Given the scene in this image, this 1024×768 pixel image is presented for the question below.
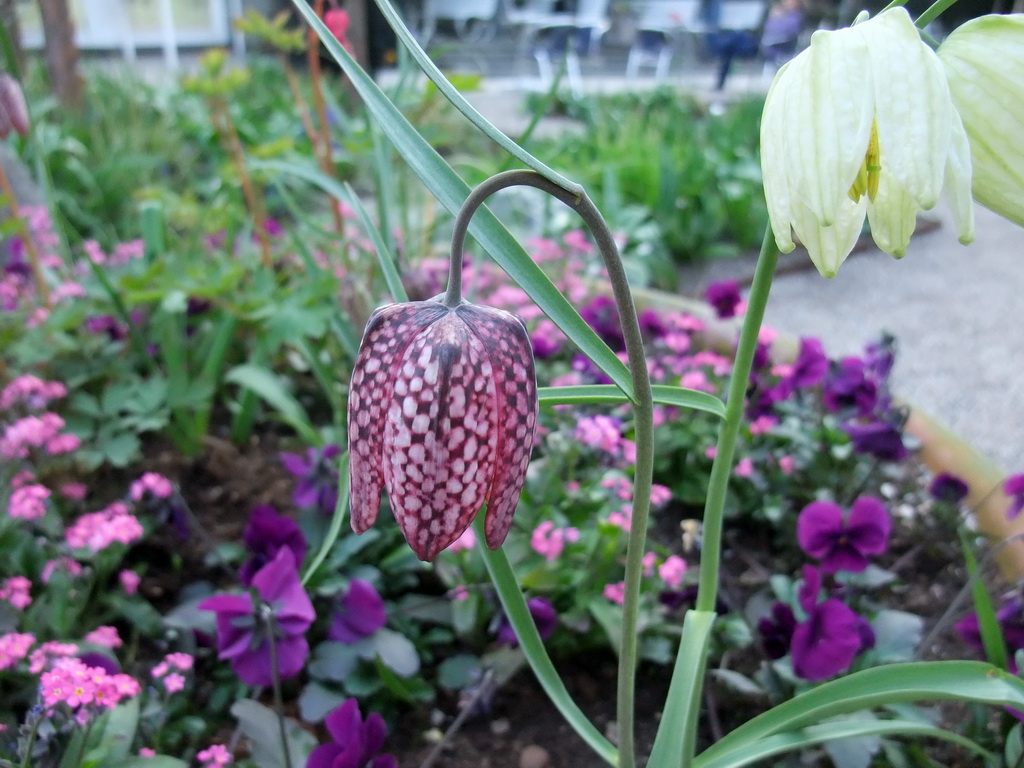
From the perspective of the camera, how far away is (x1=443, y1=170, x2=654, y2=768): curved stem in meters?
0.41

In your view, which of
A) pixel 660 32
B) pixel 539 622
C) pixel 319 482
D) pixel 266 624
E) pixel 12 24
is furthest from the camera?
pixel 660 32

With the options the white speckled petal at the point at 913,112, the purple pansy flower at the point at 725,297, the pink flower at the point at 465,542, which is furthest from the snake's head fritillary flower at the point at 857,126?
the purple pansy flower at the point at 725,297

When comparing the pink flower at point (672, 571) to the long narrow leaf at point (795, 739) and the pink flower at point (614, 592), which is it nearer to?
the pink flower at point (614, 592)

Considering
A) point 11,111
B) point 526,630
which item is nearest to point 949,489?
point 526,630

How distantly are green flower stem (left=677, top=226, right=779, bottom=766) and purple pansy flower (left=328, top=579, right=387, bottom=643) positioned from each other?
0.34 metres

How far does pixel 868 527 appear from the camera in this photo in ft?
2.76

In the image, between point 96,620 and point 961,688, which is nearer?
point 961,688

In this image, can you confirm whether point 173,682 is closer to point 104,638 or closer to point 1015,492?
point 104,638

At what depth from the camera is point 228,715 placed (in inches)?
33.6

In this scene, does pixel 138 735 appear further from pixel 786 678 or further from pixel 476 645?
pixel 786 678

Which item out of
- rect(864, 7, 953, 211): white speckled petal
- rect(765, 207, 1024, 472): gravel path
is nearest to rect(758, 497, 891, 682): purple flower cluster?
rect(864, 7, 953, 211): white speckled petal

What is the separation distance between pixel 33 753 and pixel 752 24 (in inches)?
352

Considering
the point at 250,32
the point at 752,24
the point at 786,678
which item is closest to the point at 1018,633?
the point at 786,678

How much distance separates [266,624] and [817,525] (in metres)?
0.54
